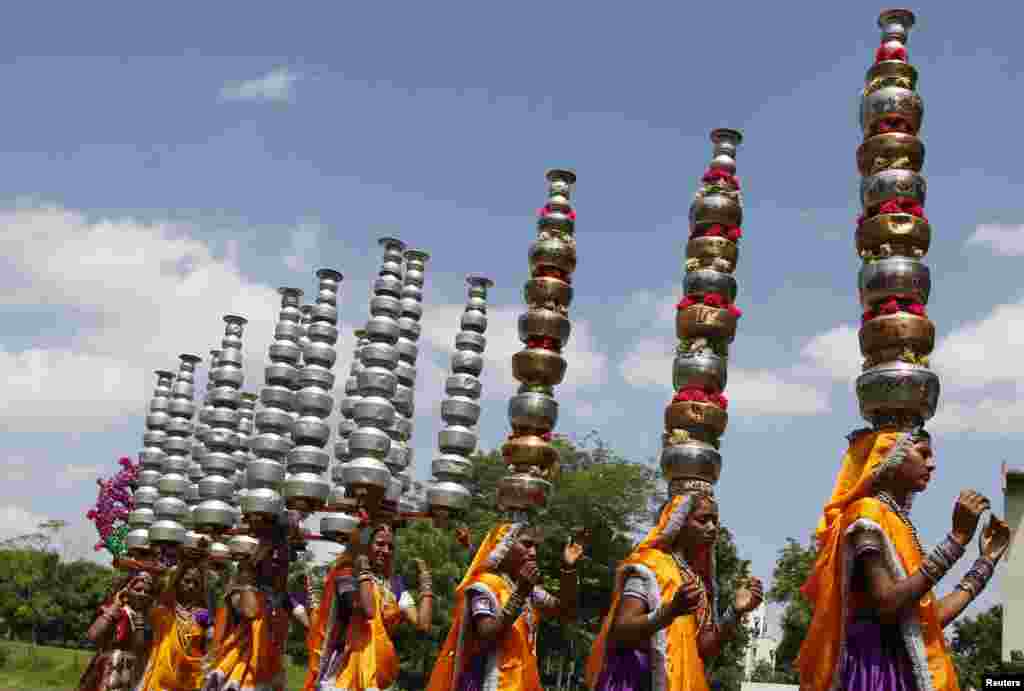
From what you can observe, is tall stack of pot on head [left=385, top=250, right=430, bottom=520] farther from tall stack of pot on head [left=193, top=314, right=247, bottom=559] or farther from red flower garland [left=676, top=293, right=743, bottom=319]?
red flower garland [left=676, top=293, right=743, bottom=319]

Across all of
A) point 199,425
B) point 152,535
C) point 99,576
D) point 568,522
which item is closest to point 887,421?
point 152,535

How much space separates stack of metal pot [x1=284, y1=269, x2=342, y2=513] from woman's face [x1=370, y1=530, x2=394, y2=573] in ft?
3.66

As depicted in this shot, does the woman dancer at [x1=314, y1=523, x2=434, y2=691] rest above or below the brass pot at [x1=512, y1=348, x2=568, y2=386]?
below

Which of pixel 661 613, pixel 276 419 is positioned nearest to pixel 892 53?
pixel 661 613

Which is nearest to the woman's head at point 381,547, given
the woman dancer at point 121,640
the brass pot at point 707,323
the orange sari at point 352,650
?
the orange sari at point 352,650

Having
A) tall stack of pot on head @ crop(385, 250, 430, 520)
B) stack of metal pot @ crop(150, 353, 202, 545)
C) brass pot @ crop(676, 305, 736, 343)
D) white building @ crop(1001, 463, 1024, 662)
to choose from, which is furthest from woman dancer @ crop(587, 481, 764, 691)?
white building @ crop(1001, 463, 1024, 662)

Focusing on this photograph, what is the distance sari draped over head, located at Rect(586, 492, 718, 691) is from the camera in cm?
663

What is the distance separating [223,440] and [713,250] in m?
7.04

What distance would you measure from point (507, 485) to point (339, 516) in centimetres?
242

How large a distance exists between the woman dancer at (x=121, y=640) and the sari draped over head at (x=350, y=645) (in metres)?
3.12

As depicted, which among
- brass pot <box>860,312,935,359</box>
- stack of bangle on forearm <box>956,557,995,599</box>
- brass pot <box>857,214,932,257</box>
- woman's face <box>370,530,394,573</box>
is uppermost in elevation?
brass pot <box>857,214,932,257</box>

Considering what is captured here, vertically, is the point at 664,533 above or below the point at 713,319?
below

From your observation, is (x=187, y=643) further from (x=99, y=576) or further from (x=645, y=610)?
(x=99, y=576)

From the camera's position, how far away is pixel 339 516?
1175cm
